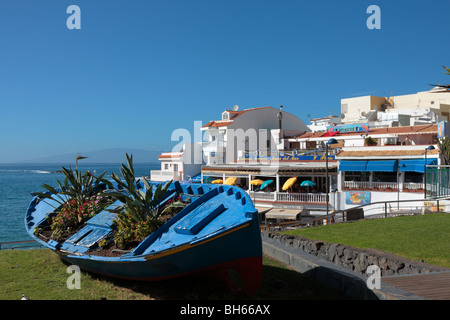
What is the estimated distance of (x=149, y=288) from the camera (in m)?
8.76

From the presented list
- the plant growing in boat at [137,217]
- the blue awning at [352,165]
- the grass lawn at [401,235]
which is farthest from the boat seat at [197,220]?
the blue awning at [352,165]

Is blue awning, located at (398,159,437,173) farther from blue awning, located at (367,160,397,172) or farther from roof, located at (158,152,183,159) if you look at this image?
roof, located at (158,152,183,159)

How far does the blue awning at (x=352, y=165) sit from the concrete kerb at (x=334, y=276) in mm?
20251

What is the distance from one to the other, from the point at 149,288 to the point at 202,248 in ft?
6.99

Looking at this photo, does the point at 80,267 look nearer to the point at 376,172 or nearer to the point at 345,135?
the point at 376,172

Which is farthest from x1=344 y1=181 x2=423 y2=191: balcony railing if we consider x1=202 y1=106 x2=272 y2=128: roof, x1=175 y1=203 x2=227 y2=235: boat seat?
x1=175 y1=203 x2=227 y2=235: boat seat

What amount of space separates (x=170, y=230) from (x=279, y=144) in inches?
1477

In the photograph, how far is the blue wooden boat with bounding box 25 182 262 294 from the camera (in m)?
7.43

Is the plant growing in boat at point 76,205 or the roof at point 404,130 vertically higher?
the roof at point 404,130

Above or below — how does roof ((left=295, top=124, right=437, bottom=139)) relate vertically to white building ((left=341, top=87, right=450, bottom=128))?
below

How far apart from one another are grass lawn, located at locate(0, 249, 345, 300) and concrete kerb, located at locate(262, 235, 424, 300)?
0.56ft

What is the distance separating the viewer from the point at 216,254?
7.59 meters

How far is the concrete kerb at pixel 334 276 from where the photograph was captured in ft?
22.2

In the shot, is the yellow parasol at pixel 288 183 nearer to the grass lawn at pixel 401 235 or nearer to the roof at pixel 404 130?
the roof at pixel 404 130
